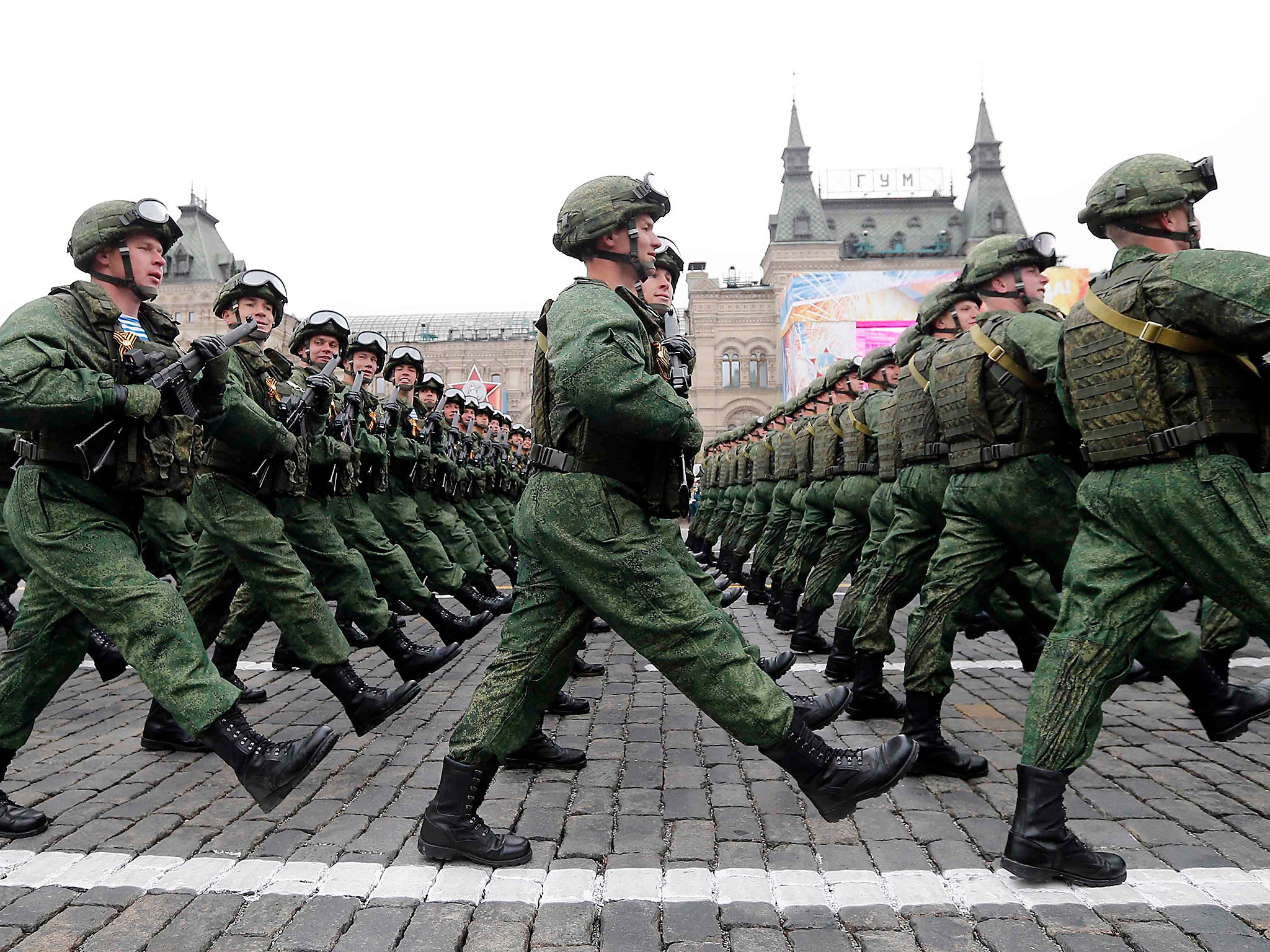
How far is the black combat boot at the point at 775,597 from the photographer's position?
26.5ft

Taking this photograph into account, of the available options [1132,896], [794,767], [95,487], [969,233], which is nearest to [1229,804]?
[1132,896]

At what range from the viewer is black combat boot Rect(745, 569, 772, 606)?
9844mm

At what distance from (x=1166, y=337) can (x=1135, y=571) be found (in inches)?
28.2

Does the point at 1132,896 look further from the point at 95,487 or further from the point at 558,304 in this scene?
the point at 95,487

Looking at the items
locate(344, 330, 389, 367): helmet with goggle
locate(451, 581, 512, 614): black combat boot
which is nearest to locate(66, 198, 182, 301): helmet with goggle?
locate(344, 330, 389, 367): helmet with goggle

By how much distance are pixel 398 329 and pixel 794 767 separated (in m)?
68.6

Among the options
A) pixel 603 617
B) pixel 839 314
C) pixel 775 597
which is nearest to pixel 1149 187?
pixel 603 617

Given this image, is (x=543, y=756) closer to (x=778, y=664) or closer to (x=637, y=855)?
(x=637, y=855)

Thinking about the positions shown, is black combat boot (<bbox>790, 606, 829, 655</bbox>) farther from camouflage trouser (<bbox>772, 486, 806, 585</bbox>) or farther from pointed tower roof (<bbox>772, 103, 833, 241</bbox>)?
pointed tower roof (<bbox>772, 103, 833, 241</bbox>)

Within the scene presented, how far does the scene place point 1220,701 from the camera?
10.7ft

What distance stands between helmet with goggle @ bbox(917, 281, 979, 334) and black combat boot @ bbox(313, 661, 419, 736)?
11.1ft

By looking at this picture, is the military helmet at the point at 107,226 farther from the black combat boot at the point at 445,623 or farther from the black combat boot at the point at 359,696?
the black combat boot at the point at 445,623

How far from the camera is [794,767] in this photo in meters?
2.71

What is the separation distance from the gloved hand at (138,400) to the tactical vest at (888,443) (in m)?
3.83
